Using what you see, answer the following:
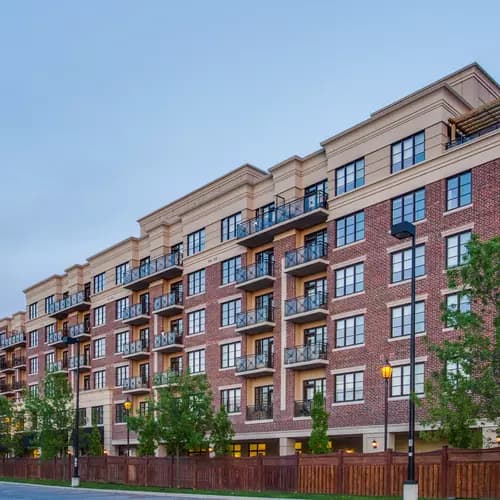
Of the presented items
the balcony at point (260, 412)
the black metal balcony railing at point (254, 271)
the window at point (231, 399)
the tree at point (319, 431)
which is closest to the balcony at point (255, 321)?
the black metal balcony railing at point (254, 271)

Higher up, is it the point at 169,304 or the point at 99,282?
the point at 99,282

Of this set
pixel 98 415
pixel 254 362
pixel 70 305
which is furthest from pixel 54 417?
pixel 70 305

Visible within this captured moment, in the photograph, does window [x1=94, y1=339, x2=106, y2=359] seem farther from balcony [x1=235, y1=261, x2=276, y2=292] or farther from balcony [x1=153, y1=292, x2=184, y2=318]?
balcony [x1=235, y1=261, x2=276, y2=292]

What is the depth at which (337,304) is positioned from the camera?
128 ft

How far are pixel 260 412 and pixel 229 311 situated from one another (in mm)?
7130

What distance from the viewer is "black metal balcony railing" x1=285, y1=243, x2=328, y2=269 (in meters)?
40.0

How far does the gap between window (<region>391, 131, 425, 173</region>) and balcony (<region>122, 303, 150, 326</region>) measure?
83.0ft

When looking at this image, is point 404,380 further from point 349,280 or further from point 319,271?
point 319,271

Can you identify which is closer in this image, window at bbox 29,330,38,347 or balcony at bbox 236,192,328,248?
balcony at bbox 236,192,328,248

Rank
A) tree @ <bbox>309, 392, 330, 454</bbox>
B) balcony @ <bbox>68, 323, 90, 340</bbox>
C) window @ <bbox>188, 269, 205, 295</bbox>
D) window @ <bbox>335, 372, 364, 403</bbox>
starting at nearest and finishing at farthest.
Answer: tree @ <bbox>309, 392, 330, 454</bbox> → window @ <bbox>335, 372, 364, 403</bbox> → window @ <bbox>188, 269, 205, 295</bbox> → balcony @ <bbox>68, 323, 90, 340</bbox>

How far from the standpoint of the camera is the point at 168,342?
169ft

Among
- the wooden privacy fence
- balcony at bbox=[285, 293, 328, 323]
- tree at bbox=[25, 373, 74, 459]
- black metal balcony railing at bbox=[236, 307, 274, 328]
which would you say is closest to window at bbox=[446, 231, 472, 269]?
balcony at bbox=[285, 293, 328, 323]

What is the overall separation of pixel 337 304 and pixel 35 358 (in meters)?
44.8

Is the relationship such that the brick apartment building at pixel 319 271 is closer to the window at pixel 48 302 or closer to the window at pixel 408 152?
the window at pixel 408 152
